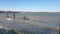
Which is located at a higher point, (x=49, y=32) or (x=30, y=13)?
(x=30, y=13)

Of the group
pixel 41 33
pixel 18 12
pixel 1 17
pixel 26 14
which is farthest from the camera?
pixel 18 12

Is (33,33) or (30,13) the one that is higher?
(30,13)

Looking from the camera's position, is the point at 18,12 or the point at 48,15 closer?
the point at 48,15

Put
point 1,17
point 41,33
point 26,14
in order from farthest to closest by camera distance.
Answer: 1. point 26,14
2. point 1,17
3. point 41,33

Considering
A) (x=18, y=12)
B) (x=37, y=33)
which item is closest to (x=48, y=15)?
(x=18, y=12)

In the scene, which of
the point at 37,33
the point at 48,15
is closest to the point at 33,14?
the point at 48,15

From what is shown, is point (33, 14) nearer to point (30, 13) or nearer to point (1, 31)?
point (30, 13)

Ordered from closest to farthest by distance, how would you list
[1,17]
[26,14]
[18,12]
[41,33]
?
[41,33] → [1,17] → [26,14] → [18,12]

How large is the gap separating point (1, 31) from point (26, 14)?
286 centimetres

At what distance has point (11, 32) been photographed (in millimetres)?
2432

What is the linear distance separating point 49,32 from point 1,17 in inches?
119

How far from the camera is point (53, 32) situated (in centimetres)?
240

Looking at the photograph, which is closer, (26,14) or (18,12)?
(26,14)

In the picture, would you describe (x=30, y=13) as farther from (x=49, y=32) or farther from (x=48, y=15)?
(x=49, y=32)
